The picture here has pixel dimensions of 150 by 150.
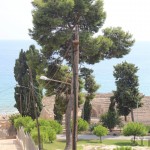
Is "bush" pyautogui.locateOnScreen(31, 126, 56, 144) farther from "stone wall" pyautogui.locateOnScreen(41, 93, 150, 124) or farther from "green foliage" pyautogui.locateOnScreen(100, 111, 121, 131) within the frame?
"stone wall" pyautogui.locateOnScreen(41, 93, 150, 124)

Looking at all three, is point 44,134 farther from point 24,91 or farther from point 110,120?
point 110,120

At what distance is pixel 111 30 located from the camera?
88.0ft

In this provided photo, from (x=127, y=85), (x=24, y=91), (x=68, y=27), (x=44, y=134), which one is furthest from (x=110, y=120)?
(x=44, y=134)

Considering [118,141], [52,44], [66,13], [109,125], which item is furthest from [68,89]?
[109,125]

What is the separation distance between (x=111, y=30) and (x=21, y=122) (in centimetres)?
973

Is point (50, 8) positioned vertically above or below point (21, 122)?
above

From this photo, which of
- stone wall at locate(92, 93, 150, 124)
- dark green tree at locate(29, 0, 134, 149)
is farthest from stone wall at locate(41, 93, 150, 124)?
dark green tree at locate(29, 0, 134, 149)

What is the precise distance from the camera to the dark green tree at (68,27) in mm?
23328

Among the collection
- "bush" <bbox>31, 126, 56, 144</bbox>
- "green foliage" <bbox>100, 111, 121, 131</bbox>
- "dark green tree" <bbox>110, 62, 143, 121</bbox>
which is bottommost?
"bush" <bbox>31, 126, 56, 144</bbox>

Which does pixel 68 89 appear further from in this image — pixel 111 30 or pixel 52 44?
pixel 111 30

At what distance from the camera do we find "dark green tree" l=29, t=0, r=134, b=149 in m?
23.3

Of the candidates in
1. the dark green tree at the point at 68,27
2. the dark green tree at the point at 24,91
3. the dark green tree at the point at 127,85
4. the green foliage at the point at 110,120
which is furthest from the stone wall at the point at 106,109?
the dark green tree at the point at 68,27

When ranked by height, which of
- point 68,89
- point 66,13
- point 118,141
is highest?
point 66,13

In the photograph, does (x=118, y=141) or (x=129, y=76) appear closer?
(x=118, y=141)
